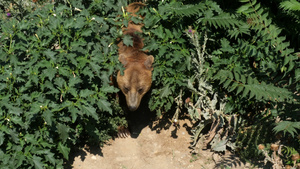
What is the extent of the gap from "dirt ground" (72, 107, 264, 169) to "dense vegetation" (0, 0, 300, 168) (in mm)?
204

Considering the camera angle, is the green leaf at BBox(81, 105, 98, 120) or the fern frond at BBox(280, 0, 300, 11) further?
the fern frond at BBox(280, 0, 300, 11)

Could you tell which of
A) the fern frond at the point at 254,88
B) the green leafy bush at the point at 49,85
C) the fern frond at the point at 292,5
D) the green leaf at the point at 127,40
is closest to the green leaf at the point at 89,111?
the green leafy bush at the point at 49,85

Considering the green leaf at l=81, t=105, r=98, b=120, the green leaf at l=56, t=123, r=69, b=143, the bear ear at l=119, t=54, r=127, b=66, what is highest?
the bear ear at l=119, t=54, r=127, b=66

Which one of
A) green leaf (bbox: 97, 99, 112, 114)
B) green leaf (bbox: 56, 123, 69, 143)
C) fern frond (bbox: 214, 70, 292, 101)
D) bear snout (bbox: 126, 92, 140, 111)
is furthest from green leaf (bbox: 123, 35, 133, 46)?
green leaf (bbox: 56, 123, 69, 143)

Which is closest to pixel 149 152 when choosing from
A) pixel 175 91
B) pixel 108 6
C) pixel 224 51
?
pixel 175 91

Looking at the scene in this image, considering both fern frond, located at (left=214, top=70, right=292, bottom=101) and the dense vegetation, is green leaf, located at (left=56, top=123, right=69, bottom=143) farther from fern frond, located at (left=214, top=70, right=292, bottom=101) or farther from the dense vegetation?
fern frond, located at (left=214, top=70, right=292, bottom=101)

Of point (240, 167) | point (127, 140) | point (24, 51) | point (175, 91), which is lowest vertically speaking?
point (127, 140)

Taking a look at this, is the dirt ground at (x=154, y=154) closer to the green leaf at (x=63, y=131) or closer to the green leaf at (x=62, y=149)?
the green leaf at (x=62, y=149)

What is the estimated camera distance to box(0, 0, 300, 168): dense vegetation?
226 inches

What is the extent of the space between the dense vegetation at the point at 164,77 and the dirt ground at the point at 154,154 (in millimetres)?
204

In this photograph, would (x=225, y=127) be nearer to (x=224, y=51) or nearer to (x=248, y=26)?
(x=224, y=51)

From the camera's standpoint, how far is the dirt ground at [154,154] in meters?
6.69

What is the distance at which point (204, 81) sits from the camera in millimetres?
6832

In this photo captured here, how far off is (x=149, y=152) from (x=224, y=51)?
2.27m
